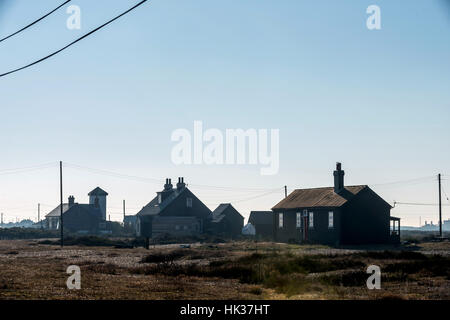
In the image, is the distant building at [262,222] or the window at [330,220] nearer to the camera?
the window at [330,220]

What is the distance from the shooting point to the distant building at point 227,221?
80.9 metres

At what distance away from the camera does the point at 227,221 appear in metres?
82.4

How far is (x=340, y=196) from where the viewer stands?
51.2 metres

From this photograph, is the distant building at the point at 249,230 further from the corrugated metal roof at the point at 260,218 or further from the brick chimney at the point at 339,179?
the brick chimney at the point at 339,179

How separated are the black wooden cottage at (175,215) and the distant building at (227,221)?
161 cm

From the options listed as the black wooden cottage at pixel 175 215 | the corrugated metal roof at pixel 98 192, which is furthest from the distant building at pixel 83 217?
the black wooden cottage at pixel 175 215

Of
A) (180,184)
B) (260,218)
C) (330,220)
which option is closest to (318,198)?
(330,220)

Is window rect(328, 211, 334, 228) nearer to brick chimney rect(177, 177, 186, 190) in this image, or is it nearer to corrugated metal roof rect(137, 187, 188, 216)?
corrugated metal roof rect(137, 187, 188, 216)

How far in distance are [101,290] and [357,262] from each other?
13.8m

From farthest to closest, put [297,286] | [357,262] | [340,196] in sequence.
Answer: [340,196]
[357,262]
[297,286]

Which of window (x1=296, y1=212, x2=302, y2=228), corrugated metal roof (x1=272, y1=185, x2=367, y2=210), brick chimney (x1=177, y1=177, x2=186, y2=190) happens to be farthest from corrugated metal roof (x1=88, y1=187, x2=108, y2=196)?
window (x1=296, y1=212, x2=302, y2=228)

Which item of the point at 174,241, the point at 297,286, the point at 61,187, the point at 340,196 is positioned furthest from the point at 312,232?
the point at 297,286

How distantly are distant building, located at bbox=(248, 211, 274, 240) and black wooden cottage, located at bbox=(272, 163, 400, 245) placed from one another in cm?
2958
